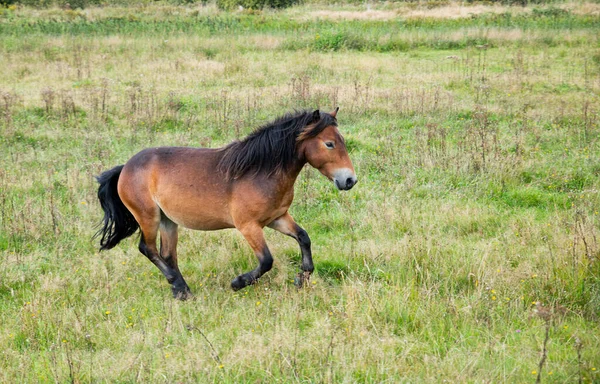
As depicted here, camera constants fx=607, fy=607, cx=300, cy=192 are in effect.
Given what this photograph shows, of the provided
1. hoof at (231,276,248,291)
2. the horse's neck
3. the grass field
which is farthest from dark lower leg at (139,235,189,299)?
the horse's neck

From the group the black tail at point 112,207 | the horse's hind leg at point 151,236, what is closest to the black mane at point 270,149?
the horse's hind leg at point 151,236

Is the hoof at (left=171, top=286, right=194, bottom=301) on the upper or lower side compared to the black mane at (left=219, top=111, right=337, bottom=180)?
lower

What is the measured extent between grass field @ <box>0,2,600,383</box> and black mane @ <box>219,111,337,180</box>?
109cm

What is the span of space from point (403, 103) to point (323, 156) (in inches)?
289

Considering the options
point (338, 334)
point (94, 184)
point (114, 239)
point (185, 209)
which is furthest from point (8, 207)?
point (338, 334)

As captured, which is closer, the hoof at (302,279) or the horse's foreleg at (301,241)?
the hoof at (302,279)

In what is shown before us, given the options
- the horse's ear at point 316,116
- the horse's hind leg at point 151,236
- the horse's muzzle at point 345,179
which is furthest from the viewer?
the horse's hind leg at point 151,236

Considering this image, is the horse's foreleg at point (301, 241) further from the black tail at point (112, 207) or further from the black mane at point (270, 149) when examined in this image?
the black tail at point (112, 207)

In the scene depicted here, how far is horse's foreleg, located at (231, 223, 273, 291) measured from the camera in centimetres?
562

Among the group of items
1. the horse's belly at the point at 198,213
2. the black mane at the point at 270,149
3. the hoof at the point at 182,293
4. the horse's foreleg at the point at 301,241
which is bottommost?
the hoof at the point at 182,293

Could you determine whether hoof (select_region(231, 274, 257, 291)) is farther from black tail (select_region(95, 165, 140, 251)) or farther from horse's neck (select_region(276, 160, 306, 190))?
black tail (select_region(95, 165, 140, 251))

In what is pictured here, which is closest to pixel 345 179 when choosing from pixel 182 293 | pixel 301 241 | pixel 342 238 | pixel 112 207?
pixel 301 241

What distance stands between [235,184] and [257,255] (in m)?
0.71

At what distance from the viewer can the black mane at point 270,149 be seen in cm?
568
